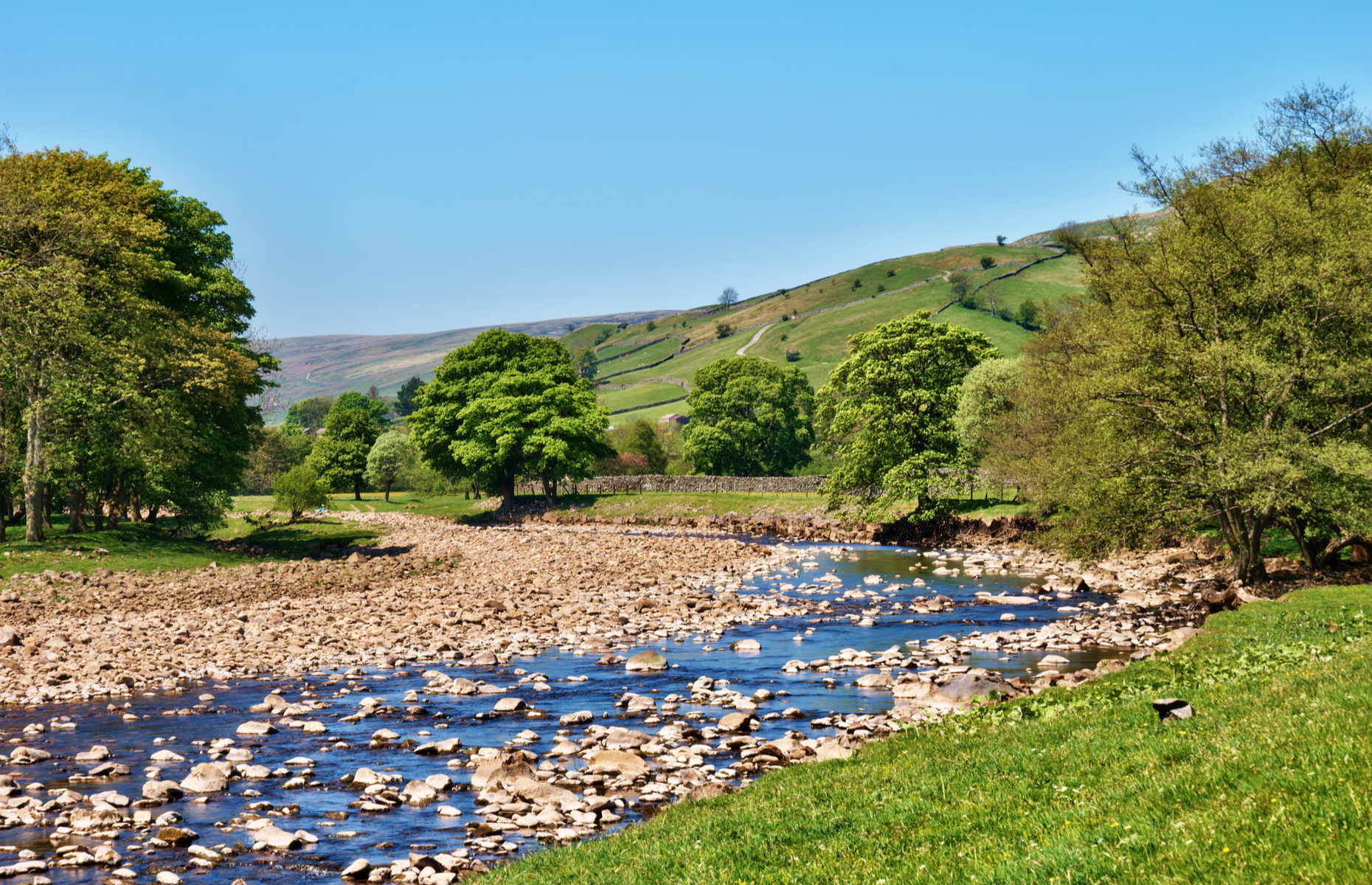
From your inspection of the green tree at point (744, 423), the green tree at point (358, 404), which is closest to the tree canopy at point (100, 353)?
the green tree at point (744, 423)

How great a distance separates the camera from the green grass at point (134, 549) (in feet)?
117

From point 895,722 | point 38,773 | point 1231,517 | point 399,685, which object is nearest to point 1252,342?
point 1231,517

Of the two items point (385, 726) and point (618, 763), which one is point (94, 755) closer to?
point (385, 726)

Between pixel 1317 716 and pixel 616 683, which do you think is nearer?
pixel 1317 716

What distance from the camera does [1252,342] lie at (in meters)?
29.0

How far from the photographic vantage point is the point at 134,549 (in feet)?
132

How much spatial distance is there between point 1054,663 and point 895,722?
24.0 ft

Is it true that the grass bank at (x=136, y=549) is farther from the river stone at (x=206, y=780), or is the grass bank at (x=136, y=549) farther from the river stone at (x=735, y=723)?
the river stone at (x=735, y=723)

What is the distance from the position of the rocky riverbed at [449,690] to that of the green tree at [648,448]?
3186 inches

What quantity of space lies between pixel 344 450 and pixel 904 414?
8964cm

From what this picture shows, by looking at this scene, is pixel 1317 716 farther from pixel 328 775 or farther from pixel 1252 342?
pixel 1252 342

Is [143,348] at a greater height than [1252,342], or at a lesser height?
greater

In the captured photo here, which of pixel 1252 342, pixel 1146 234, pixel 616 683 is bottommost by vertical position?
pixel 616 683

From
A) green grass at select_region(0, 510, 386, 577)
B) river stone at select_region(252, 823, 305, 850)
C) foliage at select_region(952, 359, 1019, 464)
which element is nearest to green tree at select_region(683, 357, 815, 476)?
foliage at select_region(952, 359, 1019, 464)
